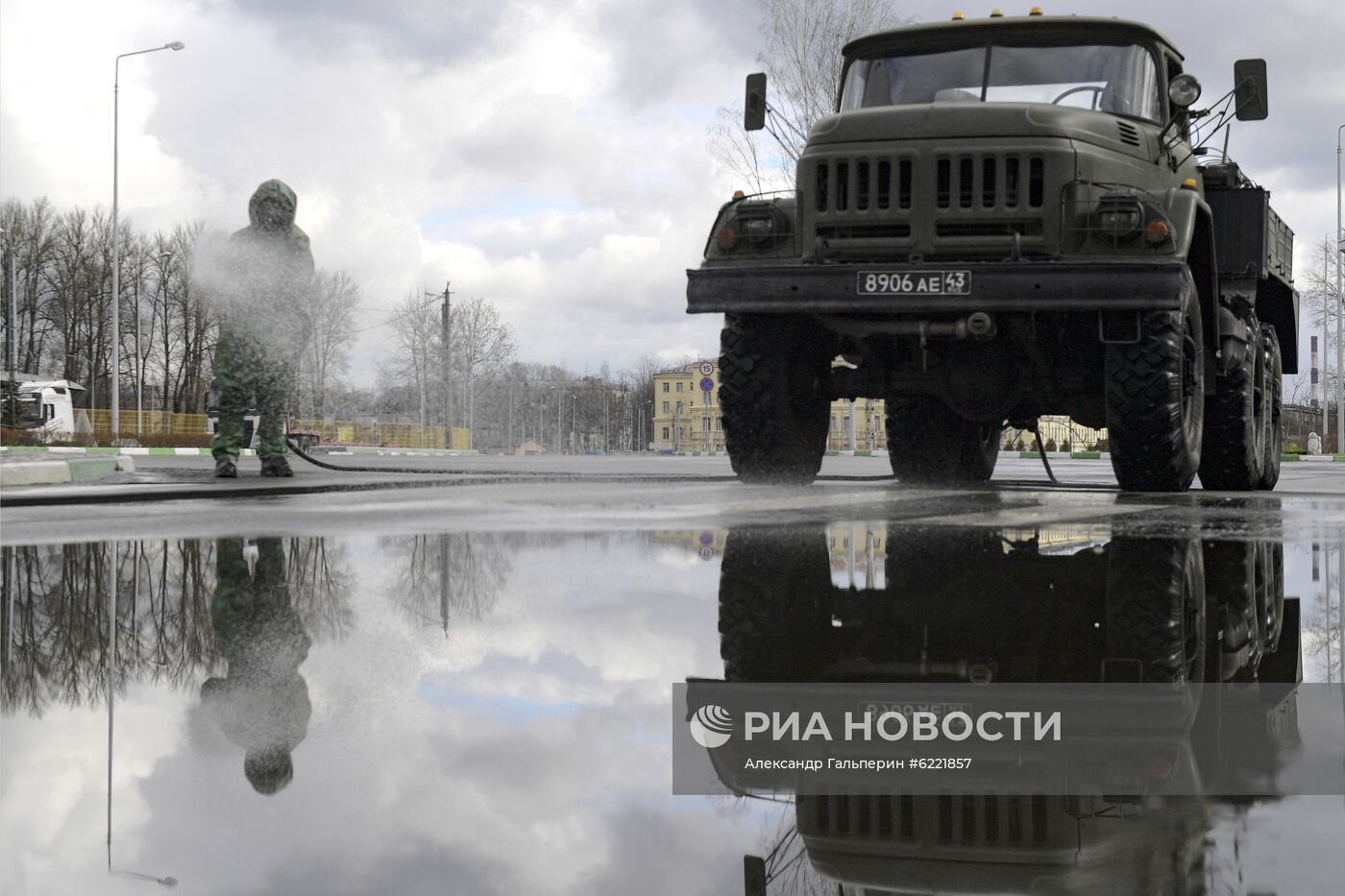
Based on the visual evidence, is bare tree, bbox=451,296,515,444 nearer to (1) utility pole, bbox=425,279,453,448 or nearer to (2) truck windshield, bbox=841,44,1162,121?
(1) utility pole, bbox=425,279,453,448

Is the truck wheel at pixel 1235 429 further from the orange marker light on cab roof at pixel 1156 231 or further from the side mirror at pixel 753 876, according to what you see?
the side mirror at pixel 753 876

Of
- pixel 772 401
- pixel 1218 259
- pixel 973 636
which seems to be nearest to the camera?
pixel 973 636

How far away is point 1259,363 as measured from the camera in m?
10.1

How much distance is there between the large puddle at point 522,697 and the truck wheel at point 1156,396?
2.68 meters

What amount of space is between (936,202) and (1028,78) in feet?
4.77

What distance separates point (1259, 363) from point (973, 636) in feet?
26.7

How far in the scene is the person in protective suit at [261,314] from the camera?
32.2ft

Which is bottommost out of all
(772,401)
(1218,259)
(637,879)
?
(637,879)

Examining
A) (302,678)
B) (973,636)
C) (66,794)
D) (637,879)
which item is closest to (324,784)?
(66,794)

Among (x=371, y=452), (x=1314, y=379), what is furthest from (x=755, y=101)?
(x=1314, y=379)

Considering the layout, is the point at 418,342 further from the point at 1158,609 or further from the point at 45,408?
the point at 1158,609

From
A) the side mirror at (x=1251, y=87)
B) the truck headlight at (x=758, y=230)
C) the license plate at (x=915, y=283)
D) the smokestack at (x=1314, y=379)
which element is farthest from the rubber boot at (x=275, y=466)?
the smokestack at (x=1314, y=379)

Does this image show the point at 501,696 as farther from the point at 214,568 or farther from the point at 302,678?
the point at 214,568

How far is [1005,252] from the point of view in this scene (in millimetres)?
7355
